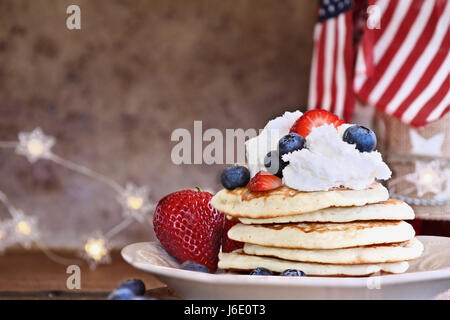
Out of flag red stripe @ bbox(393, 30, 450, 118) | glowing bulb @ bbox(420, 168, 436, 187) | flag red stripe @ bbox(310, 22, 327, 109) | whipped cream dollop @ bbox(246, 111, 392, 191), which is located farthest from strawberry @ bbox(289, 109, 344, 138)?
flag red stripe @ bbox(310, 22, 327, 109)

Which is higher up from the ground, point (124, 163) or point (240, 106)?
point (240, 106)

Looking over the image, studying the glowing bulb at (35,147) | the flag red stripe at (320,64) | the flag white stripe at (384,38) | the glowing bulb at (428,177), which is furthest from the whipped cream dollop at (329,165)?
the glowing bulb at (35,147)

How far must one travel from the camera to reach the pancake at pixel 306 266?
0.77 metres

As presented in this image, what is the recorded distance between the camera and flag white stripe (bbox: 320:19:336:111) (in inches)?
101

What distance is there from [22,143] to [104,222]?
2.38 feet

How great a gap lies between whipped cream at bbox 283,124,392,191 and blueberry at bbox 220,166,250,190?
9 cm

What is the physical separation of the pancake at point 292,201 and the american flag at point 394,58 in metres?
1.41

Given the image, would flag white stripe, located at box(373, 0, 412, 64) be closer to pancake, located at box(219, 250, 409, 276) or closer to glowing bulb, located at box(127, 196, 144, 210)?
pancake, located at box(219, 250, 409, 276)

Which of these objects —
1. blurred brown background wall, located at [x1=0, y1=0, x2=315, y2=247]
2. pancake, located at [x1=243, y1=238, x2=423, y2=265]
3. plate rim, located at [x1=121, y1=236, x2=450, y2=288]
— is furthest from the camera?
blurred brown background wall, located at [x1=0, y1=0, x2=315, y2=247]

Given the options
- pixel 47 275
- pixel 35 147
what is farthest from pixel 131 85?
pixel 47 275

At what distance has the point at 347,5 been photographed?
2473 mm

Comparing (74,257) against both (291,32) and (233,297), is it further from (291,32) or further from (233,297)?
(233,297)

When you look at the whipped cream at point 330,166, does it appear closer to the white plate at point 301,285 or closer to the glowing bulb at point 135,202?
the white plate at point 301,285
